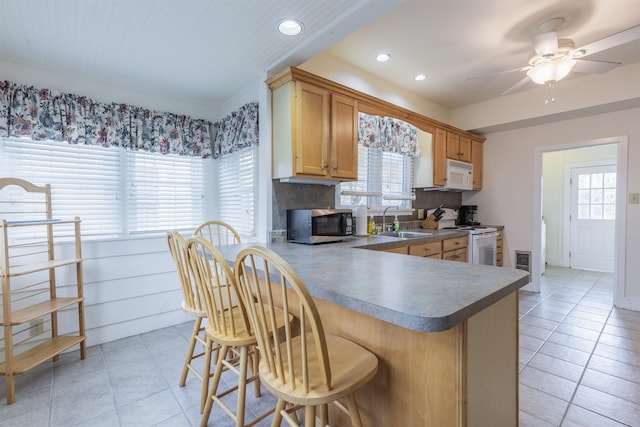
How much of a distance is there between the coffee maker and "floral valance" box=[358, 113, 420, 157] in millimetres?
1739

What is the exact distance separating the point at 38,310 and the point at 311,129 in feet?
8.05

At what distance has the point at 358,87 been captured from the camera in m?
3.20

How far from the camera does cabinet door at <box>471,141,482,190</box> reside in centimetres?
453

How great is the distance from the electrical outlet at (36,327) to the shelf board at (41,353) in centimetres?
14

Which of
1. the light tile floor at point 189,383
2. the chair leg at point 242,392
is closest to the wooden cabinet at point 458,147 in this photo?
the light tile floor at point 189,383

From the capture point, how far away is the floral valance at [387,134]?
9.99 feet

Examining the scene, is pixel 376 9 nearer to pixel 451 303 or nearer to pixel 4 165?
pixel 451 303

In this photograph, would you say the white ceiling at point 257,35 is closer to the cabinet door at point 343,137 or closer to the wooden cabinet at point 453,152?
the cabinet door at point 343,137

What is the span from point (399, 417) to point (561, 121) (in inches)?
179

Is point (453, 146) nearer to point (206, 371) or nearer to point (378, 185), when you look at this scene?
point (378, 185)

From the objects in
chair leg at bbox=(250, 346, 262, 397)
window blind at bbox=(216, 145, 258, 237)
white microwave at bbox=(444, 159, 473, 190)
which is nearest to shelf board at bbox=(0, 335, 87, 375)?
chair leg at bbox=(250, 346, 262, 397)

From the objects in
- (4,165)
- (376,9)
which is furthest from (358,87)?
(4,165)

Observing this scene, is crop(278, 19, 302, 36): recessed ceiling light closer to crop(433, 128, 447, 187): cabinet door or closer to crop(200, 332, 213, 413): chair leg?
crop(200, 332, 213, 413): chair leg

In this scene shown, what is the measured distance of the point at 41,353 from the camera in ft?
7.01
